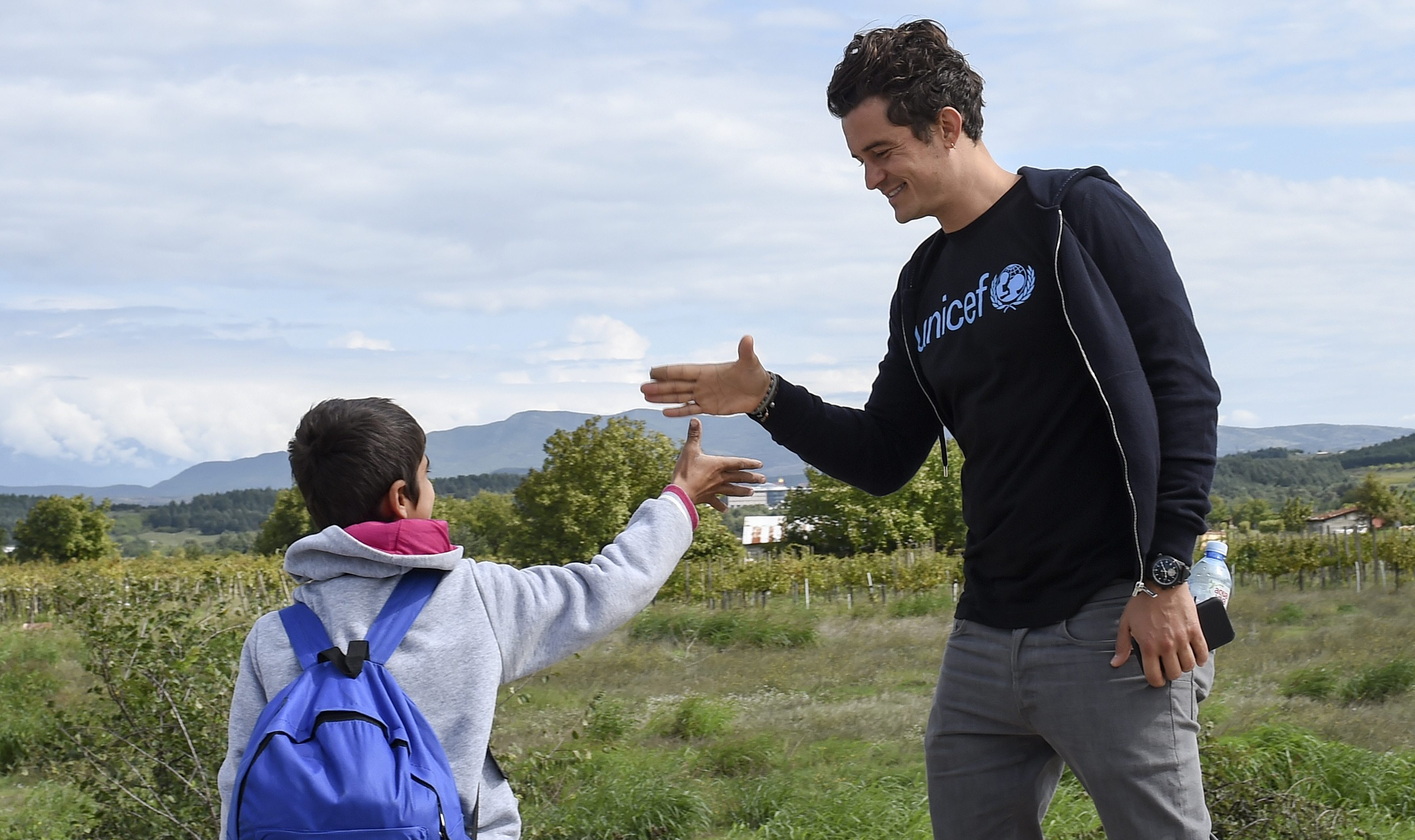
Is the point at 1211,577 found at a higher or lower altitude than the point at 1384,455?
lower

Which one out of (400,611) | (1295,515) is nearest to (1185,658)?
(400,611)

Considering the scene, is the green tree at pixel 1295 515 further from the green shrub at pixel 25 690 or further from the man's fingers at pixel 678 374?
the man's fingers at pixel 678 374

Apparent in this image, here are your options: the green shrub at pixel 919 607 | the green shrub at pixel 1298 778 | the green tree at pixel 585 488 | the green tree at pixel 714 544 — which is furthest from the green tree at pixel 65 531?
the green shrub at pixel 1298 778

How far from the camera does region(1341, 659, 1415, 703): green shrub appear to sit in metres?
9.73

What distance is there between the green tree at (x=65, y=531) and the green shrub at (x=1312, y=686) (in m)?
51.5

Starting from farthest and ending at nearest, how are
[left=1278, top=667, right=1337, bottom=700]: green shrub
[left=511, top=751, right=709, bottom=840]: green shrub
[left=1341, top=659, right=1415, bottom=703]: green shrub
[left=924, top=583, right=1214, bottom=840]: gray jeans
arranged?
[left=1278, top=667, right=1337, bottom=700]: green shrub
[left=1341, top=659, right=1415, bottom=703]: green shrub
[left=511, top=751, right=709, bottom=840]: green shrub
[left=924, top=583, right=1214, bottom=840]: gray jeans

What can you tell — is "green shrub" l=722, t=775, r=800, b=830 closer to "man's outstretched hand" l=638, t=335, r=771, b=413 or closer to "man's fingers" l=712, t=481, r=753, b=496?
"man's outstretched hand" l=638, t=335, r=771, b=413

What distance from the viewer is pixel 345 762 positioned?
5.49 feet

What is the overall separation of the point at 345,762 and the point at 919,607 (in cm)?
2096

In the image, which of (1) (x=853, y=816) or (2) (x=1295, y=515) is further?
(2) (x=1295, y=515)

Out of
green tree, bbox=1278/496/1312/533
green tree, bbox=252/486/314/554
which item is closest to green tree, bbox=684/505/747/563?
green tree, bbox=1278/496/1312/533

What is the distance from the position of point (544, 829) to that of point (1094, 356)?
169 inches

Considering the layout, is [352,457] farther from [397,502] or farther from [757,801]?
[757,801]

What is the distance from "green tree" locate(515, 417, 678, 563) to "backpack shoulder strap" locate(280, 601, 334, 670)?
96.3 feet
